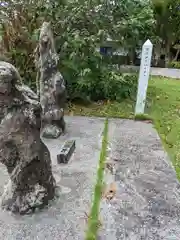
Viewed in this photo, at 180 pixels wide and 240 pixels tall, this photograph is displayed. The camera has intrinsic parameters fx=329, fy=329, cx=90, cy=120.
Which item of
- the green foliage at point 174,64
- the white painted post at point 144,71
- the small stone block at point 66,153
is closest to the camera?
the small stone block at point 66,153

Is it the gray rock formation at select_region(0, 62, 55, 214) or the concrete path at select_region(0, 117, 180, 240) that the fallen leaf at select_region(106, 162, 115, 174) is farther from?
the gray rock formation at select_region(0, 62, 55, 214)

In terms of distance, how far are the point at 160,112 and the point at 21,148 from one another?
3.98 m

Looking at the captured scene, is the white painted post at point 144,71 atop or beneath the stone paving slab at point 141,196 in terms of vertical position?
atop

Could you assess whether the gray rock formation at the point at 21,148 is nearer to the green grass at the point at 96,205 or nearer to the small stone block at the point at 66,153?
the green grass at the point at 96,205

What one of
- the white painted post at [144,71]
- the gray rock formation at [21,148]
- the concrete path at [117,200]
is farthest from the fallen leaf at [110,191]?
the white painted post at [144,71]

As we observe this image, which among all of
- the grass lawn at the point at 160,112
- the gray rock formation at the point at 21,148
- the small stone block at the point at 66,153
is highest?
the gray rock formation at the point at 21,148

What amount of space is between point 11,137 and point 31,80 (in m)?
3.85

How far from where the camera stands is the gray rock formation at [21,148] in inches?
86.9

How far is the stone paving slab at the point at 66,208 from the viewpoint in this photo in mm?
2125

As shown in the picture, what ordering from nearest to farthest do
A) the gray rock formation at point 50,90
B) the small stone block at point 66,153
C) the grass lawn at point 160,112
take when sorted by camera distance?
the small stone block at point 66,153
the gray rock formation at point 50,90
the grass lawn at point 160,112

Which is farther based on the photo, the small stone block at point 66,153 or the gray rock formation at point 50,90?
the gray rock formation at point 50,90

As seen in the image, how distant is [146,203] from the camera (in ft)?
8.35

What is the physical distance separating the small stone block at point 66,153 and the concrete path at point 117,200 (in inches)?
2.6

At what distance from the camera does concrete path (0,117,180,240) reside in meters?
2.16
